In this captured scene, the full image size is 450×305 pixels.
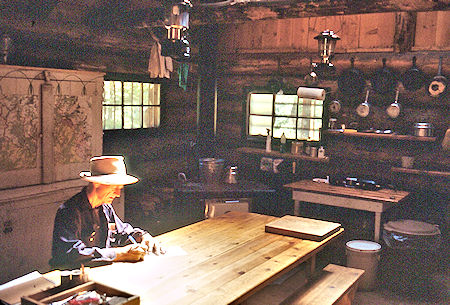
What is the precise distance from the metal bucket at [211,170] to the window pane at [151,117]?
1134mm

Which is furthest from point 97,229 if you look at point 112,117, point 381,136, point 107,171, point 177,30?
point 381,136

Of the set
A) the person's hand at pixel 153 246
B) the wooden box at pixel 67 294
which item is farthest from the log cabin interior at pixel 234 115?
the wooden box at pixel 67 294

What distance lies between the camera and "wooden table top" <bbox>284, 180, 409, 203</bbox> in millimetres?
6516

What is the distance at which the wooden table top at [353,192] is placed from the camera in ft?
21.4

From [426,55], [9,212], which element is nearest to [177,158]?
[9,212]

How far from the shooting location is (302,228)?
14.5 ft

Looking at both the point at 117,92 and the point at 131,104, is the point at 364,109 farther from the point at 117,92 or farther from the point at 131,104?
the point at 117,92

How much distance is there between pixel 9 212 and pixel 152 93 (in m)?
3.42

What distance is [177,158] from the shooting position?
335 inches

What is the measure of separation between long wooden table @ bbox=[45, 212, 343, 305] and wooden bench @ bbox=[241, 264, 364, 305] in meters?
0.43

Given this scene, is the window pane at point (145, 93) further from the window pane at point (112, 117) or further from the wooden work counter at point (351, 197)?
the wooden work counter at point (351, 197)

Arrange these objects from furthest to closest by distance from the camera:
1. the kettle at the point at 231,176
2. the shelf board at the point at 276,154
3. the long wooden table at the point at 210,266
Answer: the shelf board at the point at 276,154 → the kettle at the point at 231,176 → the long wooden table at the point at 210,266

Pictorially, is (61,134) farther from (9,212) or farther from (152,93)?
(152,93)

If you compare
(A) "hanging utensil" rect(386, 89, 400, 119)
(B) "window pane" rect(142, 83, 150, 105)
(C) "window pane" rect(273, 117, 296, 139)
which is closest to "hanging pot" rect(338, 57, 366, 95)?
(A) "hanging utensil" rect(386, 89, 400, 119)
